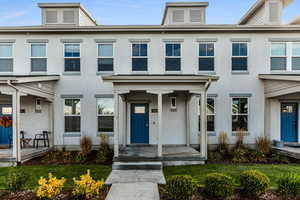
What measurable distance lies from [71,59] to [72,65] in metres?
0.34

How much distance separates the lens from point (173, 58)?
11.4 m

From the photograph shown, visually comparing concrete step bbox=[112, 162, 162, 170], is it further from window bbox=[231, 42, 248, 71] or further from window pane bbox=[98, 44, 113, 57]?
window bbox=[231, 42, 248, 71]

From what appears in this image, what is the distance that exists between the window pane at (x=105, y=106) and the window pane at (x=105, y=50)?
2.52 m

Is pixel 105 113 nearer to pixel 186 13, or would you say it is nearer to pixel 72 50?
pixel 72 50

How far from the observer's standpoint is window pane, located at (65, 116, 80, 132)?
37.1 feet

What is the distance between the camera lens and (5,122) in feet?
33.2

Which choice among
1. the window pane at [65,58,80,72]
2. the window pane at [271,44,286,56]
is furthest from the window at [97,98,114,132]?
the window pane at [271,44,286,56]

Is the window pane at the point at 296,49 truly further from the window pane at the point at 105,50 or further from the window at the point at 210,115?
the window pane at the point at 105,50

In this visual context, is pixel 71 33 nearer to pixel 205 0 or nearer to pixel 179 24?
pixel 179 24

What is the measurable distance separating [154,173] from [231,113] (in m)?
6.16

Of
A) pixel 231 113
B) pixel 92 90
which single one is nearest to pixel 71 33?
pixel 92 90

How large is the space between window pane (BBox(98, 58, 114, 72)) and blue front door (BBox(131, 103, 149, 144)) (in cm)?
244

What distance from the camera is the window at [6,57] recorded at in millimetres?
11375

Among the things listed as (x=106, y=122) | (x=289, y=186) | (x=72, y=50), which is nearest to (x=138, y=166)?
(x=106, y=122)
